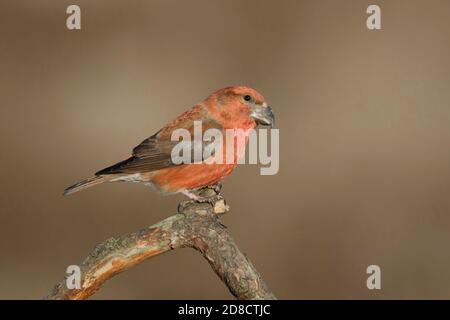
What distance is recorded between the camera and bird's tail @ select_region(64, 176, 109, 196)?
5.37 metres

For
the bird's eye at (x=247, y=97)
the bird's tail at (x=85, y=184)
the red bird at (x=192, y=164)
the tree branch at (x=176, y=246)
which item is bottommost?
the tree branch at (x=176, y=246)

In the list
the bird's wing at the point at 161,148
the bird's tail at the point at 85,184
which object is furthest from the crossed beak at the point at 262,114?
the bird's tail at the point at 85,184

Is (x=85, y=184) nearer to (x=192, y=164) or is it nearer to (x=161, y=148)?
(x=161, y=148)

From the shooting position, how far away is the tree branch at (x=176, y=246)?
13.4 ft

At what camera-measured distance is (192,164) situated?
5562mm

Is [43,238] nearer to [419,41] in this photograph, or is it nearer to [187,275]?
[187,275]

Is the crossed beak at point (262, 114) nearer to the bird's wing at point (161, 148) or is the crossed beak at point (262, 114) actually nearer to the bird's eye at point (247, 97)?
the bird's eye at point (247, 97)

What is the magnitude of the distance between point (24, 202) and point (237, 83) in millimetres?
3403

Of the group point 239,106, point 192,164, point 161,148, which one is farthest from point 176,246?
point 239,106

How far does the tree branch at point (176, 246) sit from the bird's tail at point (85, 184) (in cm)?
114

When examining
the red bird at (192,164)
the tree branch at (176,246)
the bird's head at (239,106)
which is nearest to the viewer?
the tree branch at (176,246)

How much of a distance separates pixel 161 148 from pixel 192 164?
1.14ft

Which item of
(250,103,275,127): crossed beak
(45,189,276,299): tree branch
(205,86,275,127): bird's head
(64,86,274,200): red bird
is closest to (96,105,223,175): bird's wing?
(64,86,274,200): red bird

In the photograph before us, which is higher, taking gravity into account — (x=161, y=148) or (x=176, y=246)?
(x=161, y=148)
